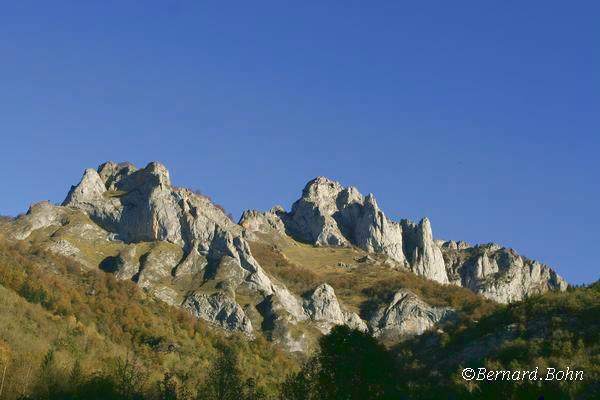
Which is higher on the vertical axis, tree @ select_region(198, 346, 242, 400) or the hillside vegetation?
the hillside vegetation

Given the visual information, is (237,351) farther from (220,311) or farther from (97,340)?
(97,340)

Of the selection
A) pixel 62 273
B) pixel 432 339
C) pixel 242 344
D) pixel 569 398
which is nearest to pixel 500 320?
pixel 432 339

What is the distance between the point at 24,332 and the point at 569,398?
8955 cm

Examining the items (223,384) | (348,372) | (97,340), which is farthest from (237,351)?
(348,372)

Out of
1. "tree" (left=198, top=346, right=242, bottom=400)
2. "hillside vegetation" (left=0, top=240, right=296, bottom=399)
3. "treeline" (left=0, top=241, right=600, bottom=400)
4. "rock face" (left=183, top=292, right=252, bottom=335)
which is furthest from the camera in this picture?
"rock face" (left=183, top=292, right=252, bottom=335)

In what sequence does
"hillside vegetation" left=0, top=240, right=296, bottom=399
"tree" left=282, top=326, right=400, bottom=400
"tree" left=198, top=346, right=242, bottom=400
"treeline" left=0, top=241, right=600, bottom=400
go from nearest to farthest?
"tree" left=282, top=326, right=400, bottom=400 → "treeline" left=0, top=241, right=600, bottom=400 → "tree" left=198, top=346, right=242, bottom=400 → "hillside vegetation" left=0, top=240, right=296, bottom=399

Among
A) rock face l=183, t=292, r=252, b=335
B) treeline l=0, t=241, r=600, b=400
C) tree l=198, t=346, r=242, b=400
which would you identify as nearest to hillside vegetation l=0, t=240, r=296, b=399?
treeline l=0, t=241, r=600, b=400

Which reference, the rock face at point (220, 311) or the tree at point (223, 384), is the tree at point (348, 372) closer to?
the tree at point (223, 384)

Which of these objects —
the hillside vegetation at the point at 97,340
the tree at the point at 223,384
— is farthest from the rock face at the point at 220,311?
the tree at the point at 223,384

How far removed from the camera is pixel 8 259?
18062 cm

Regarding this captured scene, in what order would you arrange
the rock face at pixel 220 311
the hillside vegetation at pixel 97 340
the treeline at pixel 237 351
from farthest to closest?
the rock face at pixel 220 311
the hillside vegetation at pixel 97 340
the treeline at pixel 237 351

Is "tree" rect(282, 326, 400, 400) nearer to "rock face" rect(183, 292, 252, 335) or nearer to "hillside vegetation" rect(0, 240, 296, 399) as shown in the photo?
"hillside vegetation" rect(0, 240, 296, 399)

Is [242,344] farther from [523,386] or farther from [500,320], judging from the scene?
[523,386]

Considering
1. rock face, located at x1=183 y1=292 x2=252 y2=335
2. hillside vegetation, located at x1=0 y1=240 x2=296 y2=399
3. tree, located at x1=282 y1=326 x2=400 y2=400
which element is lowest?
tree, located at x1=282 y1=326 x2=400 y2=400
